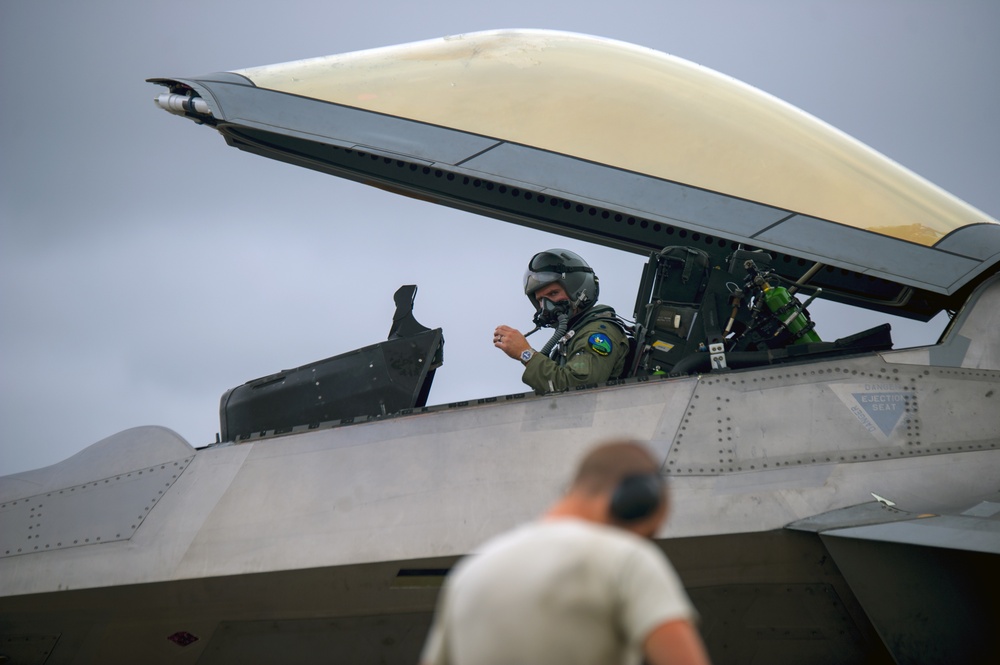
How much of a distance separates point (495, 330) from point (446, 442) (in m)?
1.14

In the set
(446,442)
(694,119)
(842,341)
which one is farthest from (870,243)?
(446,442)

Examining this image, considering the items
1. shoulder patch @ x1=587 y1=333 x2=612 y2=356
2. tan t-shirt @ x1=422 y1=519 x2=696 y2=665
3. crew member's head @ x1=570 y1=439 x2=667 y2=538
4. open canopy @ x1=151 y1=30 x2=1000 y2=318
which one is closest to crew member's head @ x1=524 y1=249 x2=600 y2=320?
open canopy @ x1=151 y1=30 x2=1000 y2=318

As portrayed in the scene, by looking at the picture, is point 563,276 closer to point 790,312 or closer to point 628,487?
point 790,312

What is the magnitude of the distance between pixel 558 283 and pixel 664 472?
86.1 inches

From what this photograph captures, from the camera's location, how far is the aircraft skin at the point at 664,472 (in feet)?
15.9

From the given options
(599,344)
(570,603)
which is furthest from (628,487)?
(599,344)

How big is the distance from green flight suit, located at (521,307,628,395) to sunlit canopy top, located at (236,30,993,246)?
3.46 ft

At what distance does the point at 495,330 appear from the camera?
620cm

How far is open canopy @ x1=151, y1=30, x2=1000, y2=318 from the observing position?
19.2 ft

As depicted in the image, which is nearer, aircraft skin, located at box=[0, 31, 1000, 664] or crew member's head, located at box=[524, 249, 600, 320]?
aircraft skin, located at box=[0, 31, 1000, 664]

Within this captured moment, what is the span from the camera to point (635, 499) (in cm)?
185

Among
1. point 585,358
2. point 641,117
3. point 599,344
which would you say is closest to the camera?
point 585,358

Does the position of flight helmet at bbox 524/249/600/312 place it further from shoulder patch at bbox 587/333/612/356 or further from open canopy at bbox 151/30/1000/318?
shoulder patch at bbox 587/333/612/356

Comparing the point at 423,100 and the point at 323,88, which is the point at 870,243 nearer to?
the point at 423,100
